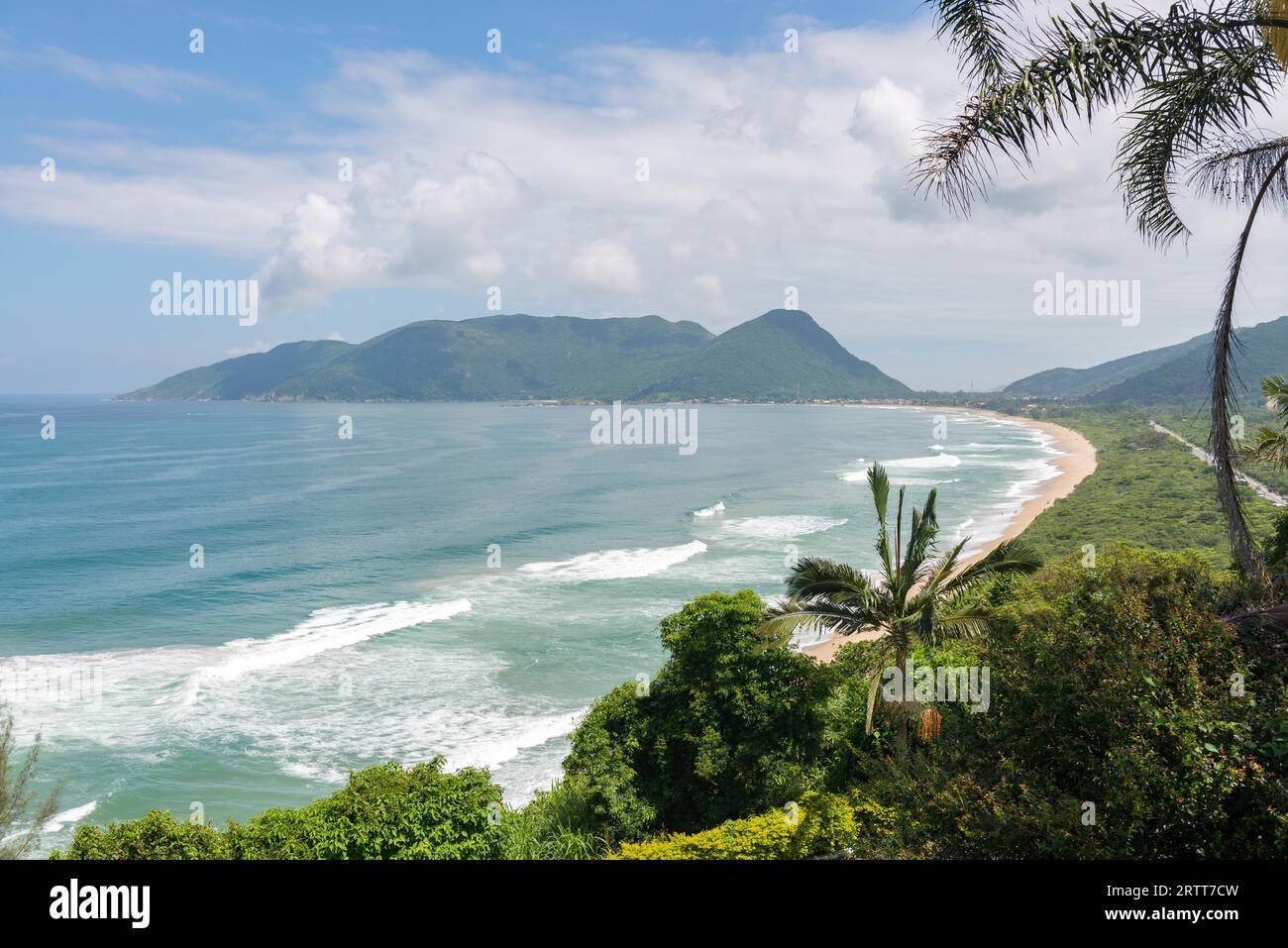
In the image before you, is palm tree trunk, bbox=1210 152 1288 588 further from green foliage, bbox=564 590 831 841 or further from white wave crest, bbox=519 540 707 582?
white wave crest, bbox=519 540 707 582

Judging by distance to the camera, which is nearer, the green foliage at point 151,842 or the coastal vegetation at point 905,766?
the coastal vegetation at point 905,766

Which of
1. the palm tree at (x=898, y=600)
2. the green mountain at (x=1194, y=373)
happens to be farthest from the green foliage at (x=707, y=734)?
the green mountain at (x=1194, y=373)

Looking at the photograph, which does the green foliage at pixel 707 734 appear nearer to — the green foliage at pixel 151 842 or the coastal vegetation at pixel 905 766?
the coastal vegetation at pixel 905 766

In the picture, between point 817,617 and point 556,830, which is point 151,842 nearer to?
point 556,830

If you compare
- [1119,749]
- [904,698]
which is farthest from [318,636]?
[1119,749]

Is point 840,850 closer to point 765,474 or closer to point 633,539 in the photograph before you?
point 633,539

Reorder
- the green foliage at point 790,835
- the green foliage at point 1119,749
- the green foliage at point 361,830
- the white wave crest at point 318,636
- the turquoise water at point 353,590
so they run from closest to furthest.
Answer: the green foliage at point 1119,749, the green foliage at point 790,835, the green foliage at point 361,830, the turquoise water at point 353,590, the white wave crest at point 318,636
